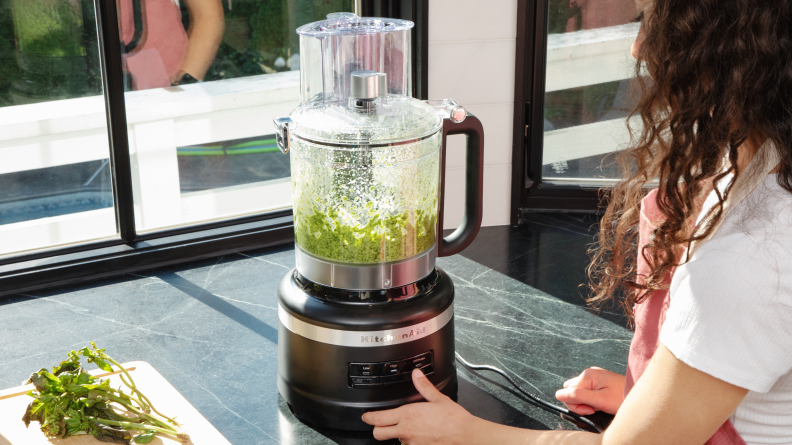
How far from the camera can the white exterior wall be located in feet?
5.45

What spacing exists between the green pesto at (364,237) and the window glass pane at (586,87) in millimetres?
880

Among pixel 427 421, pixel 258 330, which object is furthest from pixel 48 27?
pixel 427 421

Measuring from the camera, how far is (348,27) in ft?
3.25

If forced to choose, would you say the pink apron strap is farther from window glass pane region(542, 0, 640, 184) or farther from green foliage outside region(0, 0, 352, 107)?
green foliage outside region(0, 0, 352, 107)

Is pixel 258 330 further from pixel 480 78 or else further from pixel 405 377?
pixel 480 78

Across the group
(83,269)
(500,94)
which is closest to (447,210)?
(500,94)

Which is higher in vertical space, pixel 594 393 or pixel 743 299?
pixel 743 299

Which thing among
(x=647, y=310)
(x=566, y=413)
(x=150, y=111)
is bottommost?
(x=566, y=413)

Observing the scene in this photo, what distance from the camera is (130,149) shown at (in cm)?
164

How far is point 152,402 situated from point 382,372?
1.03ft

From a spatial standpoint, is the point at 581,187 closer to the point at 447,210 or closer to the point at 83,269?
the point at 447,210

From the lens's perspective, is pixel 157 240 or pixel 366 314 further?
pixel 157 240

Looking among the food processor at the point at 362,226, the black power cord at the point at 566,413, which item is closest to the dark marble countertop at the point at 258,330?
the black power cord at the point at 566,413

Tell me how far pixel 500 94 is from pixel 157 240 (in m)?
0.82
